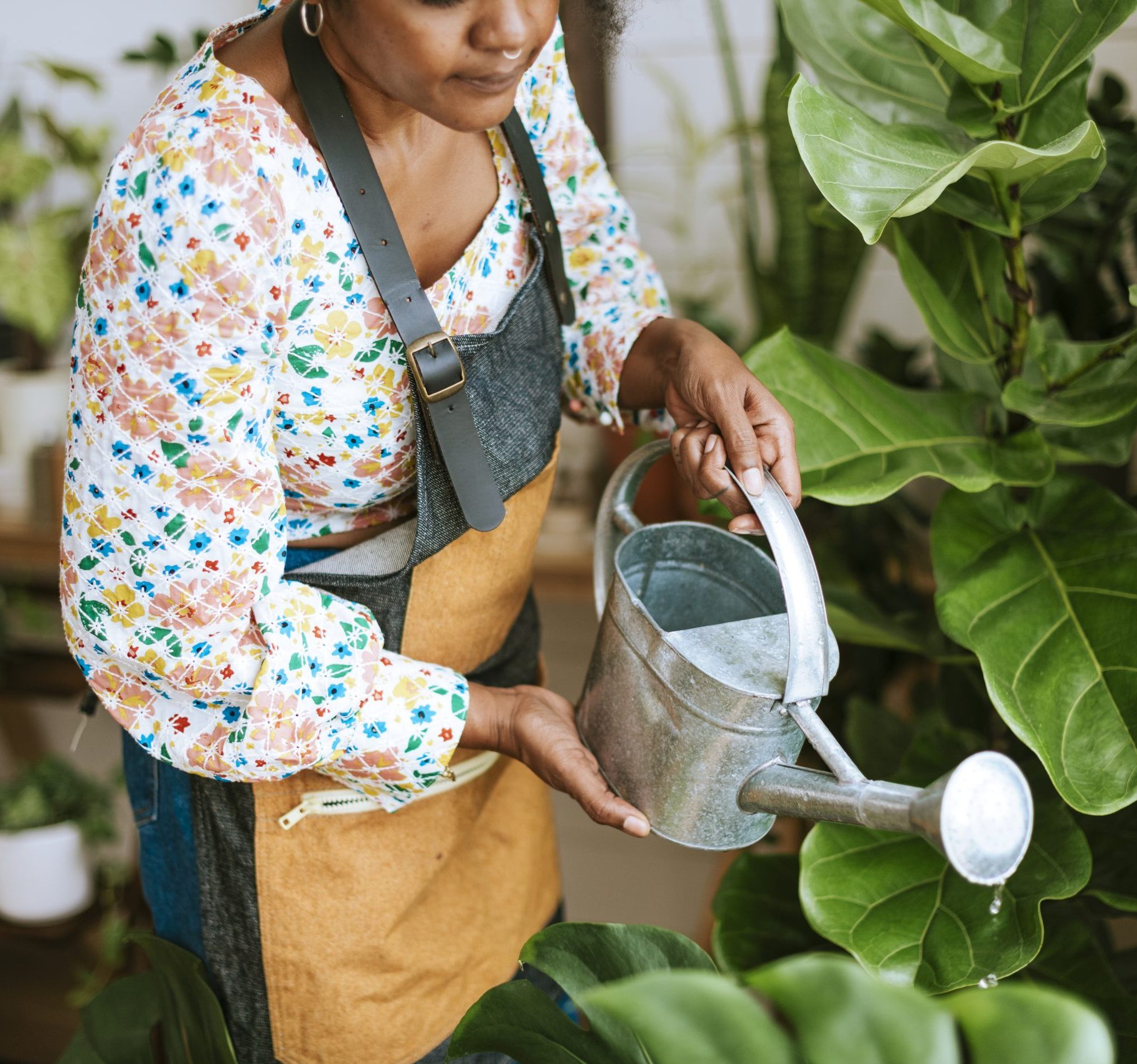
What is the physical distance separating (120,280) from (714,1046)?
49 centimetres

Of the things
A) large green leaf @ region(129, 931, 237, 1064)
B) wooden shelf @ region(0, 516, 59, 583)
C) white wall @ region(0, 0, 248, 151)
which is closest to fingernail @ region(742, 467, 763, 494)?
large green leaf @ region(129, 931, 237, 1064)

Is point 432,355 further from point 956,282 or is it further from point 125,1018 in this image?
point 125,1018

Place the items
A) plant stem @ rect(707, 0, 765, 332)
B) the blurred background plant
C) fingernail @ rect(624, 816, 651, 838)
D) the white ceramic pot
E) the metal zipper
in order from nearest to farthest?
fingernail @ rect(624, 816, 651, 838) → the metal zipper → plant stem @ rect(707, 0, 765, 332) → the white ceramic pot → the blurred background plant

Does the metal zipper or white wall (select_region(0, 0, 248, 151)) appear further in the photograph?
white wall (select_region(0, 0, 248, 151))

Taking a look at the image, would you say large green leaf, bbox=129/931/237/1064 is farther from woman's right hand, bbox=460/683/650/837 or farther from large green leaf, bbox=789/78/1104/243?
large green leaf, bbox=789/78/1104/243

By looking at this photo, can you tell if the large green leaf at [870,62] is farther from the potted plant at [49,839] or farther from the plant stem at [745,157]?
the potted plant at [49,839]

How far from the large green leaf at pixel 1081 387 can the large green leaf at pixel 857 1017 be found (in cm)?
53

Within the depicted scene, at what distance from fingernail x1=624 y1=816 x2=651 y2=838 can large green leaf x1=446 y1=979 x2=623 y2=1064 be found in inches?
4.4

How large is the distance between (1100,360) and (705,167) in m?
0.97

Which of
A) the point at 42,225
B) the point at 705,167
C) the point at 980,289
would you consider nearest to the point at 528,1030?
the point at 980,289

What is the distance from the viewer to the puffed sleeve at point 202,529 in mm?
600

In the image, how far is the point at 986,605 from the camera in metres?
0.81

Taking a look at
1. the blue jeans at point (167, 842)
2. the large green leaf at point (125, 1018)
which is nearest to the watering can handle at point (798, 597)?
the blue jeans at point (167, 842)

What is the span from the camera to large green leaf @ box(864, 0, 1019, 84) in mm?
681
